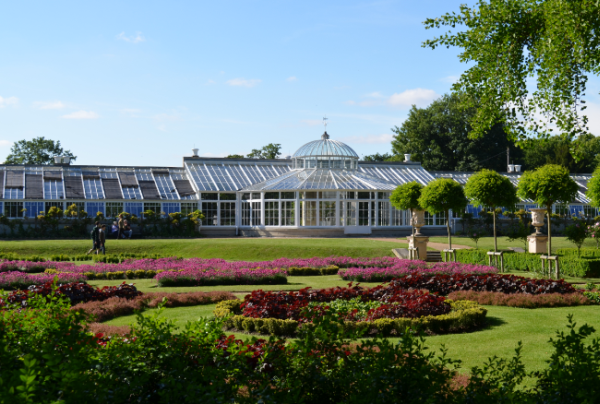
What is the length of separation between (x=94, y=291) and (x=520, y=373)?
937cm

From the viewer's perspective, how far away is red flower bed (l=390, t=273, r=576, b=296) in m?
12.3

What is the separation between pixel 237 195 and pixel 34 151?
117 feet

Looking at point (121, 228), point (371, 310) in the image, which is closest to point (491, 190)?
point (371, 310)

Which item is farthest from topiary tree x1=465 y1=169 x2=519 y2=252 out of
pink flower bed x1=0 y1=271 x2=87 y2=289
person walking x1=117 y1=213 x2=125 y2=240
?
person walking x1=117 y1=213 x2=125 y2=240

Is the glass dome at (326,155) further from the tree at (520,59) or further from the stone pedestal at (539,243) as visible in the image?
the tree at (520,59)

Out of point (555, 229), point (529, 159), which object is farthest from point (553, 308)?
point (529, 159)

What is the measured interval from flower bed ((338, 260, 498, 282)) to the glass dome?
1017 inches

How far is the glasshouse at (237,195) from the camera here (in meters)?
37.3

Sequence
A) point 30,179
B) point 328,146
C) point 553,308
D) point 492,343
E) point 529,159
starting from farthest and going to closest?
point 529,159 < point 328,146 < point 30,179 < point 553,308 < point 492,343

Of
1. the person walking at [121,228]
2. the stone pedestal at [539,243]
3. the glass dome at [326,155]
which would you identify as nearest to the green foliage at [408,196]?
the stone pedestal at [539,243]

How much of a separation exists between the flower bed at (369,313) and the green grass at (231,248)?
12.9 m

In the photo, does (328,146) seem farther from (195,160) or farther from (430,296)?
(430,296)

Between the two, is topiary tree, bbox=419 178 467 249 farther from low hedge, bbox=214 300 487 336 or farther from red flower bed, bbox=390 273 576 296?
low hedge, bbox=214 300 487 336

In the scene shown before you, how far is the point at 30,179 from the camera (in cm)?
3891
